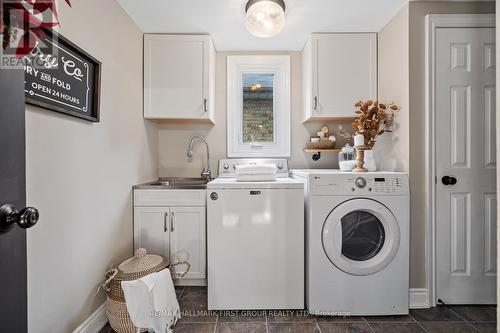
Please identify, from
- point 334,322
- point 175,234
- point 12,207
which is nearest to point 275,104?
point 175,234

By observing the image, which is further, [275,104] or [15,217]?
[275,104]

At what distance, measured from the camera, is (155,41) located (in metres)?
2.30

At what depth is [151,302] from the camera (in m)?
1.53

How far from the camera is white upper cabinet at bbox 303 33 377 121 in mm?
2305

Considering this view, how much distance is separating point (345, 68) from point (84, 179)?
7.57 ft

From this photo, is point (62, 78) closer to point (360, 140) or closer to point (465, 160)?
point (360, 140)

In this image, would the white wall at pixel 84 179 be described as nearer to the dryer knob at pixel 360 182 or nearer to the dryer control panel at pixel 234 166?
the dryer control panel at pixel 234 166

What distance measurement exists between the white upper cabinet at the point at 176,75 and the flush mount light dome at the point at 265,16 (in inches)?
26.5

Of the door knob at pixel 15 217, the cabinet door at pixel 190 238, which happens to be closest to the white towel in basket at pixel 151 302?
the cabinet door at pixel 190 238

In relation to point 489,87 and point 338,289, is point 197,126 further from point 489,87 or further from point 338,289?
point 489,87

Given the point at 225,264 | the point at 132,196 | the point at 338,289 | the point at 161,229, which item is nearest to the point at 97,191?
the point at 132,196

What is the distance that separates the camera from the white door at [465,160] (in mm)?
1854

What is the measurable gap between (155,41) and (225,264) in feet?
6.83

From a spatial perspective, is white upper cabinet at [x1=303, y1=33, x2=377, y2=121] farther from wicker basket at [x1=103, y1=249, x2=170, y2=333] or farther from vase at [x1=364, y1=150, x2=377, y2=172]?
wicker basket at [x1=103, y1=249, x2=170, y2=333]
